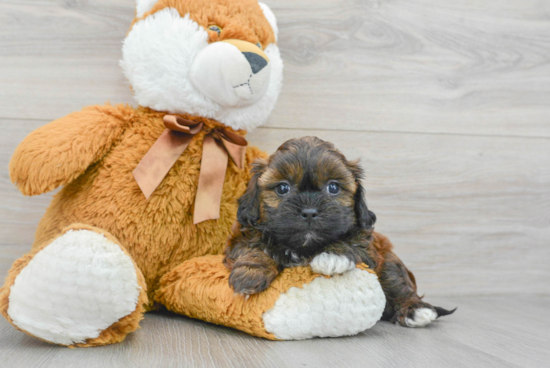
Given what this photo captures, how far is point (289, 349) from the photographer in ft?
4.02

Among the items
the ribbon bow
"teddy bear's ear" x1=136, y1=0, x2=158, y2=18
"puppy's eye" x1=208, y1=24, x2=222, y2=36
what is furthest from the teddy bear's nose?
"teddy bear's ear" x1=136, y1=0, x2=158, y2=18

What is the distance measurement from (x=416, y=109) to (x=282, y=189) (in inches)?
44.1

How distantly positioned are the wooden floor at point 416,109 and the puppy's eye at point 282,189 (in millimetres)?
723

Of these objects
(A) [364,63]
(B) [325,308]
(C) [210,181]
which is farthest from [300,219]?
(A) [364,63]

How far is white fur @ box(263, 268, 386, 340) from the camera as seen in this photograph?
1.28 metres

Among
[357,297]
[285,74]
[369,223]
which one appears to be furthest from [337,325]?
[285,74]

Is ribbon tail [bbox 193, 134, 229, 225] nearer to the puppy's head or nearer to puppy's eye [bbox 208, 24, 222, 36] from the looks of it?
the puppy's head

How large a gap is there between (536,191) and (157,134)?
1.86 meters

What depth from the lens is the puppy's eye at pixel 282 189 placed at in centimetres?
133

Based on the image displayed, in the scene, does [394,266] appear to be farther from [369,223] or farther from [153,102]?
[153,102]

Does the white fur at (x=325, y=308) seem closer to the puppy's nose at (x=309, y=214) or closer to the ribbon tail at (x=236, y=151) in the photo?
the puppy's nose at (x=309, y=214)

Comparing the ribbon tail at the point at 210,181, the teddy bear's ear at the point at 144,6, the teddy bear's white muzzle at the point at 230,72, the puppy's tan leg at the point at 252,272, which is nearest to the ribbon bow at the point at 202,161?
→ the ribbon tail at the point at 210,181

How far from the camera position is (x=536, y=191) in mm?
2275

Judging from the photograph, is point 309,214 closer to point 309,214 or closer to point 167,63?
point 309,214
